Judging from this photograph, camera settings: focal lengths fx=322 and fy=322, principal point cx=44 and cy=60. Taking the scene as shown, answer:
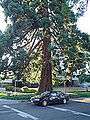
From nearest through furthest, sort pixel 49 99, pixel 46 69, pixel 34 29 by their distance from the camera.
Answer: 1. pixel 49 99
2. pixel 34 29
3. pixel 46 69

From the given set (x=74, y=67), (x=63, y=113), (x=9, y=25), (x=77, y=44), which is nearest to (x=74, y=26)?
(x=77, y=44)

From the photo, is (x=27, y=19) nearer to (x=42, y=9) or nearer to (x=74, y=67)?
(x=42, y=9)

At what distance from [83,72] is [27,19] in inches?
346

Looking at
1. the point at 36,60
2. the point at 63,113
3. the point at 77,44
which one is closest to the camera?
the point at 63,113

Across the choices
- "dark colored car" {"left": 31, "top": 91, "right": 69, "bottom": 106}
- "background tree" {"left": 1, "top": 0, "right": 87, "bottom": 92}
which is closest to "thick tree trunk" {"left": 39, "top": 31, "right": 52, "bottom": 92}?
"background tree" {"left": 1, "top": 0, "right": 87, "bottom": 92}

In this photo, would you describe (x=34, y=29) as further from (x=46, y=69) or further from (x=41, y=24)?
(x=46, y=69)

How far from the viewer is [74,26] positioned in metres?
36.4

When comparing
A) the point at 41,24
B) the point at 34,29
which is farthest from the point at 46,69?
the point at 41,24

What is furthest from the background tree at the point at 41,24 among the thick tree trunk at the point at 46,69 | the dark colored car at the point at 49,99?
the dark colored car at the point at 49,99

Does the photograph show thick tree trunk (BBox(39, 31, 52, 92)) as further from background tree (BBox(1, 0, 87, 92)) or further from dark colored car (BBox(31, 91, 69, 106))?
dark colored car (BBox(31, 91, 69, 106))

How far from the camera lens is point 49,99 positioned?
30.9 m

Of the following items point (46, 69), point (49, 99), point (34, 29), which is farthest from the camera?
point (46, 69)

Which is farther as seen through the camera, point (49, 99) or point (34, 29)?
point (34, 29)

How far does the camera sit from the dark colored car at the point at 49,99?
100ft
